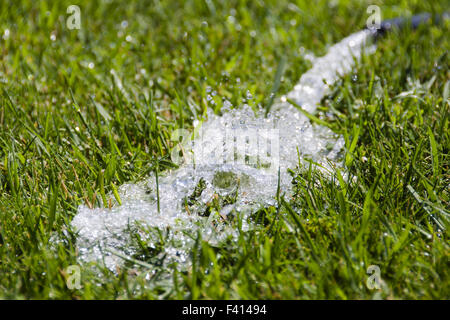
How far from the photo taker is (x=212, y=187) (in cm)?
214

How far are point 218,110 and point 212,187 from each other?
63cm

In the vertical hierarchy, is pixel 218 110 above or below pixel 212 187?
above

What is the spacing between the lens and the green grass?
5.52 feet

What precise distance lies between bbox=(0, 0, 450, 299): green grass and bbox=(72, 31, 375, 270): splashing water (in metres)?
0.07

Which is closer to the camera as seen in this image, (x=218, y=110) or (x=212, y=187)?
(x=212, y=187)

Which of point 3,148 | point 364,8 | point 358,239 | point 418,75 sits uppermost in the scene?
point 364,8

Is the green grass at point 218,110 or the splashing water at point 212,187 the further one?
the splashing water at point 212,187

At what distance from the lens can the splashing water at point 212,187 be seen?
1.88m

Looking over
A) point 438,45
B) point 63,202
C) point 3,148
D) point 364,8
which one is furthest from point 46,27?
point 438,45

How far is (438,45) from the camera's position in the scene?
3154 mm

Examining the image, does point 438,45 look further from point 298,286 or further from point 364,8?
point 298,286

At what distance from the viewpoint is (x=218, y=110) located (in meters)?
2.65

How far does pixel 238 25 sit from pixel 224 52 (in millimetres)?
451

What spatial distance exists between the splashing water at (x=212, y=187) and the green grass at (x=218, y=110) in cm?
7
